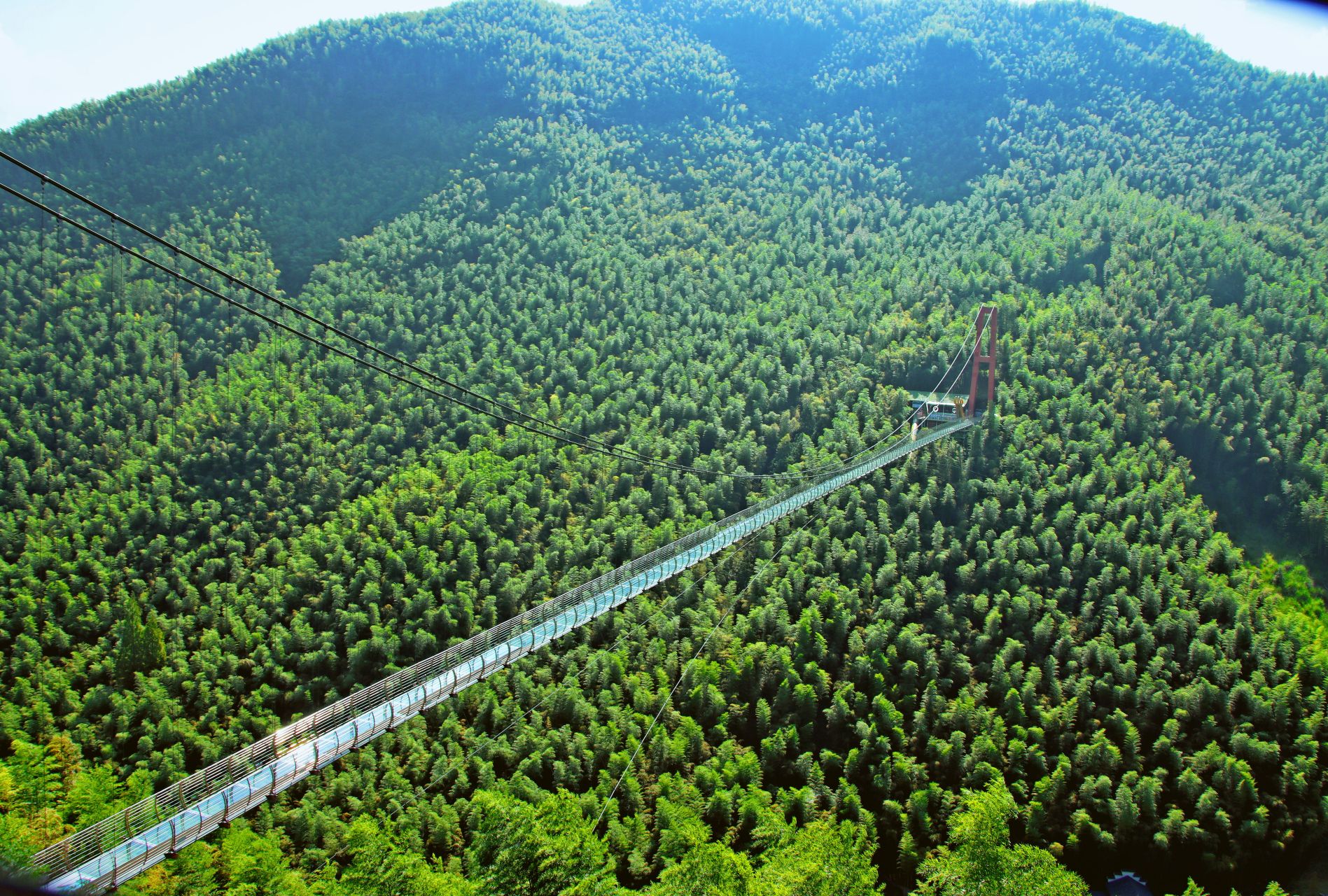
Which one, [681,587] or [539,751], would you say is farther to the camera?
[681,587]

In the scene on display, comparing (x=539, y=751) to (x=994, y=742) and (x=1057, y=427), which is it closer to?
(x=994, y=742)

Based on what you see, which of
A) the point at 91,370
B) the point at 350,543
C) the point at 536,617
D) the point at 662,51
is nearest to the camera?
the point at 536,617

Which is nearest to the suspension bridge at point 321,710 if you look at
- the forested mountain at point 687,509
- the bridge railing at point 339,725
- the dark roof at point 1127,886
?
the bridge railing at point 339,725

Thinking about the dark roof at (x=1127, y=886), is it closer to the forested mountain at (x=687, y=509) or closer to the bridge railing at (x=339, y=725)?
the forested mountain at (x=687, y=509)

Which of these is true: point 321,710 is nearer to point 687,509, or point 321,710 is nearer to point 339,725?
point 339,725

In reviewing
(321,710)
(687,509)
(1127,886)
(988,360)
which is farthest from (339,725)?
(988,360)

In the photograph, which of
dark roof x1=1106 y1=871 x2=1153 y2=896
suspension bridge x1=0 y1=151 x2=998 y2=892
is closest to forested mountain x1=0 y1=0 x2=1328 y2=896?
dark roof x1=1106 y1=871 x2=1153 y2=896

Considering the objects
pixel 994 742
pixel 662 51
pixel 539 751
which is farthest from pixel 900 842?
pixel 662 51
